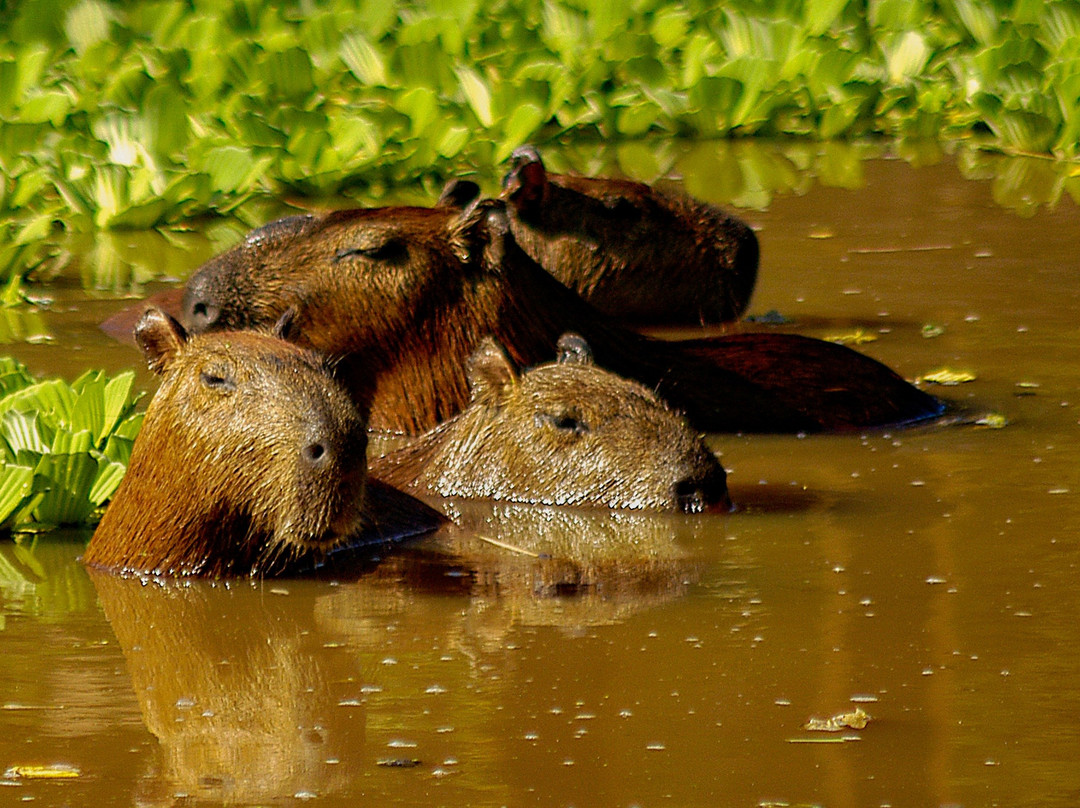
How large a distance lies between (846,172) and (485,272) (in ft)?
17.9

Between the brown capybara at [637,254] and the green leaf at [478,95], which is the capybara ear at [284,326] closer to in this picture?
the brown capybara at [637,254]

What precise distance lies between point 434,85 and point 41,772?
9.73 meters

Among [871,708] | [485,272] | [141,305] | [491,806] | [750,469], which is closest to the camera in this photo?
[491,806]

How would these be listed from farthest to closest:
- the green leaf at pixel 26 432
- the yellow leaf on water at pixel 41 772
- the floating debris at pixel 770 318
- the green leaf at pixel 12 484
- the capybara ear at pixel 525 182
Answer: the floating debris at pixel 770 318
the capybara ear at pixel 525 182
the green leaf at pixel 26 432
the green leaf at pixel 12 484
the yellow leaf on water at pixel 41 772

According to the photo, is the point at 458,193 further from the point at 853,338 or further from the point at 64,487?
the point at 64,487

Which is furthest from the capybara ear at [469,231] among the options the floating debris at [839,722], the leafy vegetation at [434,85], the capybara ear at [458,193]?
the floating debris at [839,722]

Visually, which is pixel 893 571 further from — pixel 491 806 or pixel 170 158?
pixel 170 158

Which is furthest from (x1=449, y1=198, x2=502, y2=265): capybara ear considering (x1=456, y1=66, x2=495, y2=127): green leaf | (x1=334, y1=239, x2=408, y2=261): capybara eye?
(x1=456, y1=66, x2=495, y2=127): green leaf

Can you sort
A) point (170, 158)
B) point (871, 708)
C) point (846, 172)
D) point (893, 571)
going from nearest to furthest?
point (871, 708), point (893, 571), point (170, 158), point (846, 172)

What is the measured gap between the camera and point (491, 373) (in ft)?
20.6

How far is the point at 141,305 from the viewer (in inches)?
328

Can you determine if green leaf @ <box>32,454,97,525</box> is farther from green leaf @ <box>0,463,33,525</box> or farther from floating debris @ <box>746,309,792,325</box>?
floating debris @ <box>746,309,792,325</box>


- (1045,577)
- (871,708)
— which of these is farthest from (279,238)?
(871,708)

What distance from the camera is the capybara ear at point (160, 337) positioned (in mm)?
5277
